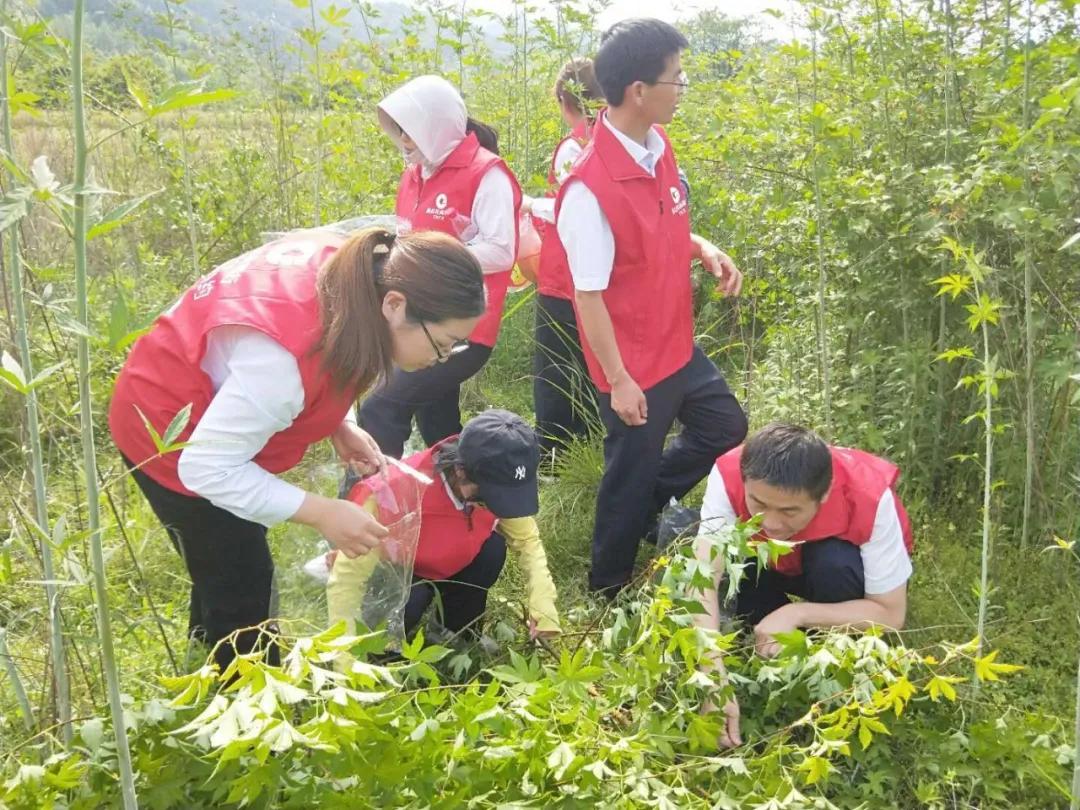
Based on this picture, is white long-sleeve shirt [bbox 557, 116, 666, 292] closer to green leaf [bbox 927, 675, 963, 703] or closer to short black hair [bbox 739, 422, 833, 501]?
short black hair [bbox 739, 422, 833, 501]

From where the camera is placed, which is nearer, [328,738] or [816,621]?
[328,738]

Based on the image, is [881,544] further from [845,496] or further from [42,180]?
[42,180]

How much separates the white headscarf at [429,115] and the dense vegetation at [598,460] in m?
0.55

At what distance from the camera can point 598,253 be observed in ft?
8.64

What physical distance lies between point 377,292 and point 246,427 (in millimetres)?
363

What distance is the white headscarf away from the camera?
3074 millimetres

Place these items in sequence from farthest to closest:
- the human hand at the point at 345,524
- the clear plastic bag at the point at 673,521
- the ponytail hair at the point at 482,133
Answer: the ponytail hair at the point at 482,133 < the clear plastic bag at the point at 673,521 < the human hand at the point at 345,524

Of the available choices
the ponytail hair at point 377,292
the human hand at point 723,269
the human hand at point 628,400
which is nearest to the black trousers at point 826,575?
the human hand at point 628,400

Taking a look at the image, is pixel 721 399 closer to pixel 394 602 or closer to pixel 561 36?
pixel 394 602

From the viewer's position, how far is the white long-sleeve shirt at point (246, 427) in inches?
69.6

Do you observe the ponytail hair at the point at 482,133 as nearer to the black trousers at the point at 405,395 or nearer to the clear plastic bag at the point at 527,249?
the clear plastic bag at the point at 527,249

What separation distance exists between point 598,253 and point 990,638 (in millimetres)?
1590

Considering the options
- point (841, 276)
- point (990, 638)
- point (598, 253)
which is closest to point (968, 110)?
point (841, 276)

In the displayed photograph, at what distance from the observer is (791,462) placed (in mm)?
2262
